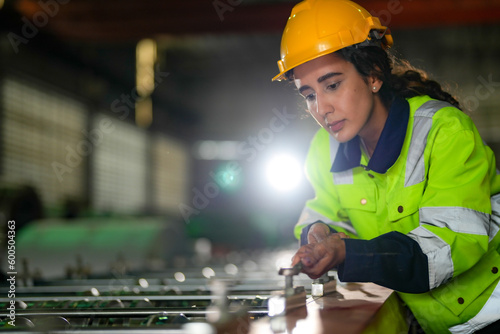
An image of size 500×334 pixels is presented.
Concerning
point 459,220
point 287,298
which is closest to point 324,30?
point 459,220

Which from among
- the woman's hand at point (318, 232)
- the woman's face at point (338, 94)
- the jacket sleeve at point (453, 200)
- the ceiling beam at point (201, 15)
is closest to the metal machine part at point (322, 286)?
the woman's hand at point (318, 232)

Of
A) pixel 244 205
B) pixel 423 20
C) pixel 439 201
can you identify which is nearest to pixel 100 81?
pixel 244 205

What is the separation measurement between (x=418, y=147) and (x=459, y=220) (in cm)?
33

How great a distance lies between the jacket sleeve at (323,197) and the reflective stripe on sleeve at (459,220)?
2.14ft

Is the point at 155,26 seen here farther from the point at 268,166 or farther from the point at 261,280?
the point at 268,166

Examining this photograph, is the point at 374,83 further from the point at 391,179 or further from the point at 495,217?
the point at 495,217

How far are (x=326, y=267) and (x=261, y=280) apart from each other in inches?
55.4

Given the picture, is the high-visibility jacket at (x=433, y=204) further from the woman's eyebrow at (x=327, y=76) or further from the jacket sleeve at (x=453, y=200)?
the woman's eyebrow at (x=327, y=76)

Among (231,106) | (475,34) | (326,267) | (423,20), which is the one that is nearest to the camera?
(326,267)

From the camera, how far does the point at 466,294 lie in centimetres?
181

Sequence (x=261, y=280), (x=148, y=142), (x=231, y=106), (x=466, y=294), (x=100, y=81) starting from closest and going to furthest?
(x=466, y=294) < (x=261, y=280) < (x=100, y=81) < (x=148, y=142) < (x=231, y=106)

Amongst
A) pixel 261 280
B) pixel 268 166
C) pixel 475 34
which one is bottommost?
pixel 261 280

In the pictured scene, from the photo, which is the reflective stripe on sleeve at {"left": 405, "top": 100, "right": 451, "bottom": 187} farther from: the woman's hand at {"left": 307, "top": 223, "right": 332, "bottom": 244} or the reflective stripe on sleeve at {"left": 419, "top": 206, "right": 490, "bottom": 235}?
the woman's hand at {"left": 307, "top": 223, "right": 332, "bottom": 244}

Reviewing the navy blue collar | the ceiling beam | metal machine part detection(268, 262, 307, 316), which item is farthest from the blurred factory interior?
metal machine part detection(268, 262, 307, 316)
